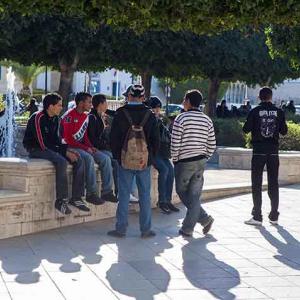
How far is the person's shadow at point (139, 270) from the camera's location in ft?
18.5

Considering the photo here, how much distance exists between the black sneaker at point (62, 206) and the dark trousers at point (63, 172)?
49 millimetres

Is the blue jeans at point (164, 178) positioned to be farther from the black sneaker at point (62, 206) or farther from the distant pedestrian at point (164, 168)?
the black sneaker at point (62, 206)

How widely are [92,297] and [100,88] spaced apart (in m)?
64.8

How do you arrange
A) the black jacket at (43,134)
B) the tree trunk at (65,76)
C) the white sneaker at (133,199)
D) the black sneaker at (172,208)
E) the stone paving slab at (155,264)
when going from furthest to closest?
the tree trunk at (65,76) < the black sneaker at (172,208) < the white sneaker at (133,199) < the black jacket at (43,134) < the stone paving slab at (155,264)

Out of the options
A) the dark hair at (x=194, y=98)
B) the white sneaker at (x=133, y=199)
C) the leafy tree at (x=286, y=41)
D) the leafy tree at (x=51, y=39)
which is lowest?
the white sneaker at (x=133, y=199)

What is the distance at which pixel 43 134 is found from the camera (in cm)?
794

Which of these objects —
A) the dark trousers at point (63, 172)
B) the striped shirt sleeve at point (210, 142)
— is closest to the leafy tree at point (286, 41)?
the striped shirt sleeve at point (210, 142)

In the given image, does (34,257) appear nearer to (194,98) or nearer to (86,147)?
(86,147)

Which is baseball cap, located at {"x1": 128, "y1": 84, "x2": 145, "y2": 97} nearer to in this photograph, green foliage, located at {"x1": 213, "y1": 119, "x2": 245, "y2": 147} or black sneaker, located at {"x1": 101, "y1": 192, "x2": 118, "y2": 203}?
black sneaker, located at {"x1": 101, "y1": 192, "x2": 118, "y2": 203}

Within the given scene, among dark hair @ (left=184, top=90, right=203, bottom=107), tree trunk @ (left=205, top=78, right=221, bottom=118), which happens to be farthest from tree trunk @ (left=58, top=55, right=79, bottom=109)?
dark hair @ (left=184, top=90, right=203, bottom=107)

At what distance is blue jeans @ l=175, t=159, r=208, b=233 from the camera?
25.6 ft

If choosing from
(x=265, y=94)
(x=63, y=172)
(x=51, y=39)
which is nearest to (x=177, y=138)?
(x=63, y=172)

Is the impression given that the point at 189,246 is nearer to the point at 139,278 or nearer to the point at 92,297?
the point at 139,278

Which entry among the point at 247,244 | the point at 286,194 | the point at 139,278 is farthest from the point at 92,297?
the point at 286,194
